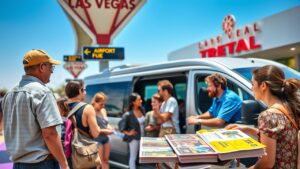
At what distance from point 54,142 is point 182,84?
14.0 ft

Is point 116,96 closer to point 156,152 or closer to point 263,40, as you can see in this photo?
point 156,152

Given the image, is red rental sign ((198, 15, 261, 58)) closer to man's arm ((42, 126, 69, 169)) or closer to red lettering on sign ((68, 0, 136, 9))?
red lettering on sign ((68, 0, 136, 9))

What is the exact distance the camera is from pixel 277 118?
1.90 m

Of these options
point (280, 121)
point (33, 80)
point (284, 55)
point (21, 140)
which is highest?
point (284, 55)

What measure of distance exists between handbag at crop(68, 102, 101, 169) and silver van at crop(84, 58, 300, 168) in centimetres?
A: 151

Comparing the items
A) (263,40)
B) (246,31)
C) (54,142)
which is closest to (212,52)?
(246,31)

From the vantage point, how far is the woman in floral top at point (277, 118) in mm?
1880

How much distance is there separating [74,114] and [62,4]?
20.5 feet

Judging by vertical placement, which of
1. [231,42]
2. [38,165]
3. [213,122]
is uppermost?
[231,42]

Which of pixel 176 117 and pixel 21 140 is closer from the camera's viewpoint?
Answer: pixel 21 140

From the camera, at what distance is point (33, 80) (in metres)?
2.54

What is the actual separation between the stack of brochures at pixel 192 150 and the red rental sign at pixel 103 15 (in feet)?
25.9

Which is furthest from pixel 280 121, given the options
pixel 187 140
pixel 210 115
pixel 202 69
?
pixel 202 69

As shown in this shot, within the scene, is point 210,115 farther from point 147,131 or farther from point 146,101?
point 146,101
